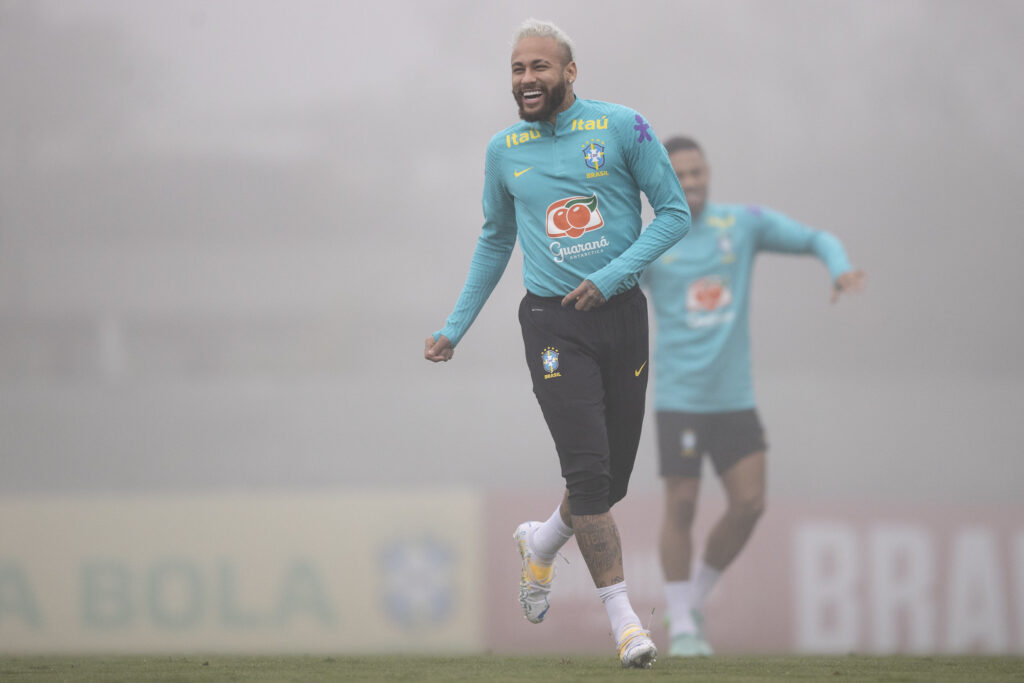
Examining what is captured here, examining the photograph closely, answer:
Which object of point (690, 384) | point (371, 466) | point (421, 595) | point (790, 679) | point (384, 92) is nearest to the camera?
point (790, 679)

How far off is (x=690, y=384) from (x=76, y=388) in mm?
4126

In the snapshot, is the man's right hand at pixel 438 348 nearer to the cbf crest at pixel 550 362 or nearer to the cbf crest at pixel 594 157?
the cbf crest at pixel 550 362

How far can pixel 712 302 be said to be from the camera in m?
6.87

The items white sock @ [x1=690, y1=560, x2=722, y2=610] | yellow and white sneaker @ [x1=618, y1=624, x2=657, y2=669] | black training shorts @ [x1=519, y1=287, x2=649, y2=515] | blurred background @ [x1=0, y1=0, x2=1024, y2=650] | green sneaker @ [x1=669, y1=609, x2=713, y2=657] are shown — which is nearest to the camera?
yellow and white sneaker @ [x1=618, y1=624, x2=657, y2=669]

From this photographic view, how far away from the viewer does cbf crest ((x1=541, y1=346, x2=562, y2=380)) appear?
13.0 feet

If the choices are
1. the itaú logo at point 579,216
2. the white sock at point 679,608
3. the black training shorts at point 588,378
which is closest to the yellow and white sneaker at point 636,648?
the black training shorts at point 588,378

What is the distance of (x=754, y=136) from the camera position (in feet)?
29.1

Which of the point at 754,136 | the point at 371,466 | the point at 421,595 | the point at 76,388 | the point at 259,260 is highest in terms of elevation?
the point at 754,136

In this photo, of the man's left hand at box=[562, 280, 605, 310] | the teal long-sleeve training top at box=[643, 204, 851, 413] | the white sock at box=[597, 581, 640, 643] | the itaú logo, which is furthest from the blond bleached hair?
the teal long-sleeve training top at box=[643, 204, 851, 413]

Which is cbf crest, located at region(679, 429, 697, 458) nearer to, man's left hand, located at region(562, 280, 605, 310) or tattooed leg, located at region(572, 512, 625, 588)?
tattooed leg, located at region(572, 512, 625, 588)

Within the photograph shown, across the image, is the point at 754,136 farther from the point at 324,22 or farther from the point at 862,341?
the point at 324,22

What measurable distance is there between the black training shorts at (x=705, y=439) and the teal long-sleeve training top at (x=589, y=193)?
279 centimetres

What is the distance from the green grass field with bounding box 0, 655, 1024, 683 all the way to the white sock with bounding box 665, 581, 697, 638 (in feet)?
5.09

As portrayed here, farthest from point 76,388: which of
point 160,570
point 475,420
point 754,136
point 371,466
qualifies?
point 754,136
